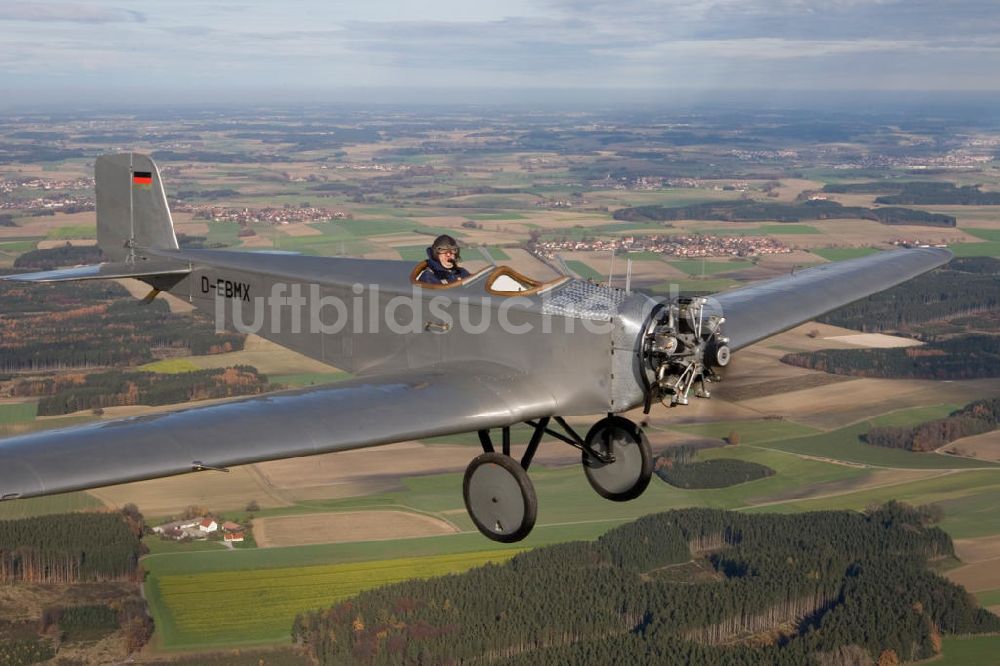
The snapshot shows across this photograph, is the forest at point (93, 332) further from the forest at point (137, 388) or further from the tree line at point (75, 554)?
the tree line at point (75, 554)

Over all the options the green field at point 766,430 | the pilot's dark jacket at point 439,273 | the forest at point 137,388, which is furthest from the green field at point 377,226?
the pilot's dark jacket at point 439,273

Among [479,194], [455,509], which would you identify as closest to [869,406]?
[455,509]

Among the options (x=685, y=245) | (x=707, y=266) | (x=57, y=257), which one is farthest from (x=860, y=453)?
(x=57, y=257)

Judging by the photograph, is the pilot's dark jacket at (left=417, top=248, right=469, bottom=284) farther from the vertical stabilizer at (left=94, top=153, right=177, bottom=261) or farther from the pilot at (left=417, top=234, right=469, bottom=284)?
the vertical stabilizer at (left=94, top=153, right=177, bottom=261)

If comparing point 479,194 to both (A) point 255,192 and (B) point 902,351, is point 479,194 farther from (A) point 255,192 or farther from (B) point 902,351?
(B) point 902,351

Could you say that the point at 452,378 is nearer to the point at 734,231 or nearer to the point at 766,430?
the point at 766,430

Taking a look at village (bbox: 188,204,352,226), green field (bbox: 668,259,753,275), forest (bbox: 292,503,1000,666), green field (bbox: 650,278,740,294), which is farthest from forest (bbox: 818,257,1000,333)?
village (bbox: 188,204,352,226)
